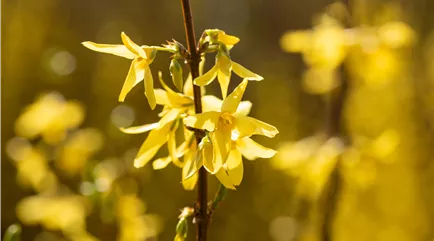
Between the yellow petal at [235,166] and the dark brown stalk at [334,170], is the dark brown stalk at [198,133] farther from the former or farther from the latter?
the dark brown stalk at [334,170]

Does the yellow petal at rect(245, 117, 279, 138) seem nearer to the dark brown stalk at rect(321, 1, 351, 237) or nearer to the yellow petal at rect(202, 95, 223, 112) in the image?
the yellow petal at rect(202, 95, 223, 112)

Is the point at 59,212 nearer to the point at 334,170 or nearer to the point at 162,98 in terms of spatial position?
the point at 334,170

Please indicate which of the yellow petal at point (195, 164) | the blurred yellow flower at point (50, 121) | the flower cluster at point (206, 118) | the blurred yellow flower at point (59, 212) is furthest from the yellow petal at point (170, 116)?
the blurred yellow flower at point (50, 121)

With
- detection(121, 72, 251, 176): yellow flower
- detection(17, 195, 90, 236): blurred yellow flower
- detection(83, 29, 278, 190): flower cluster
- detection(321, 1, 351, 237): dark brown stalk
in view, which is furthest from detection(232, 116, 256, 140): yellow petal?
detection(17, 195, 90, 236): blurred yellow flower

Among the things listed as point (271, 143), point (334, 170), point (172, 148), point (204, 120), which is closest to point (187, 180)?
point (172, 148)

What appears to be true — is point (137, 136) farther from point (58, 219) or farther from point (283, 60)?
point (283, 60)

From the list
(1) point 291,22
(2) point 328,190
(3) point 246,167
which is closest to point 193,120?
(2) point 328,190
